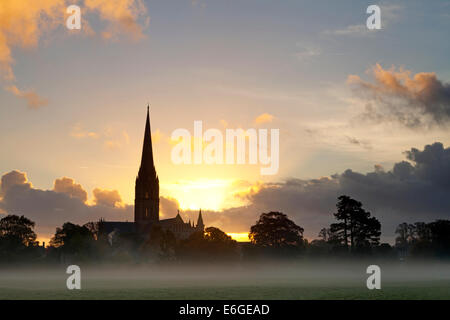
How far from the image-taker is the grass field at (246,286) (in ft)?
160

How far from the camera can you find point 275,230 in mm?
99062

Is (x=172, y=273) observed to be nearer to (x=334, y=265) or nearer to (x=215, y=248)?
(x=215, y=248)

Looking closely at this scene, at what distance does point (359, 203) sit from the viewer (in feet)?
286

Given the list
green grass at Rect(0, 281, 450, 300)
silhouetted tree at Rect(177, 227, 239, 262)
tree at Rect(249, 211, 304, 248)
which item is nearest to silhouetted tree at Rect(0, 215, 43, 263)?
silhouetted tree at Rect(177, 227, 239, 262)

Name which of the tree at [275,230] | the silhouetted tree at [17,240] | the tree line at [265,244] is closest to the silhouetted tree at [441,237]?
the tree line at [265,244]

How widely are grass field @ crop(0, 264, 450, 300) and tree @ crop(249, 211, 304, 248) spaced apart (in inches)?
344

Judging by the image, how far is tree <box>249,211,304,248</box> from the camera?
98.4 meters

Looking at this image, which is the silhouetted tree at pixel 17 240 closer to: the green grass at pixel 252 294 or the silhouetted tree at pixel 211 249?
Answer: the silhouetted tree at pixel 211 249

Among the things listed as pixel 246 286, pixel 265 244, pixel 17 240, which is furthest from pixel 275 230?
pixel 17 240

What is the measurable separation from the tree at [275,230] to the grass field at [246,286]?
874 cm

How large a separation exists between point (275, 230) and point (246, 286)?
3898cm

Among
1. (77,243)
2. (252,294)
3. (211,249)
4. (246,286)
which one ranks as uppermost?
(77,243)

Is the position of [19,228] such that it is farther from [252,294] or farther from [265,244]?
[252,294]

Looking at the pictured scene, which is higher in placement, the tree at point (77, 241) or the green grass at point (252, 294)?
the tree at point (77, 241)
